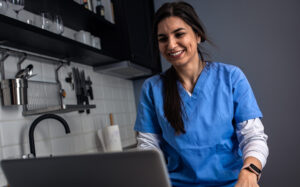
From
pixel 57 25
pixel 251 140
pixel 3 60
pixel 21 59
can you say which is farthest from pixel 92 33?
pixel 251 140

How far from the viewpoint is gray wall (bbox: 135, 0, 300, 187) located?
7.90ft

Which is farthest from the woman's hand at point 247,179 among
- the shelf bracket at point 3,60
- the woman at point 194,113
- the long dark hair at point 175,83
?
the shelf bracket at point 3,60

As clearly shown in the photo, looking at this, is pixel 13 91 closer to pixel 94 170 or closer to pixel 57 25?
pixel 57 25

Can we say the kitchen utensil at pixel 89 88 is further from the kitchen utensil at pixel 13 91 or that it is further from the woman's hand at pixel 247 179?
the woman's hand at pixel 247 179

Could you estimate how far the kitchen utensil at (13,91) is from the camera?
4.20ft

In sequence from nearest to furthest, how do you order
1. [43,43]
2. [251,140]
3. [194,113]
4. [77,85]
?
[251,140], [194,113], [43,43], [77,85]

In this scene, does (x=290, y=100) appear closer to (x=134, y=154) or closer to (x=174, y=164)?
(x=174, y=164)

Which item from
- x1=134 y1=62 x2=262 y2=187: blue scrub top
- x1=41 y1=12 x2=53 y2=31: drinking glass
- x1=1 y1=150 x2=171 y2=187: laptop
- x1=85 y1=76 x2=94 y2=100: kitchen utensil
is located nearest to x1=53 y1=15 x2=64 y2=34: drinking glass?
x1=41 y1=12 x2=53 y2=31: drinking glass

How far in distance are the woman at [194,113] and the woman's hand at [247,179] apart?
5.2 inches

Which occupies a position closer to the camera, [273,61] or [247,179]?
[247,179]

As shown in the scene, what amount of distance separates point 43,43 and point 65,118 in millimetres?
475

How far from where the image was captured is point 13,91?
129cm

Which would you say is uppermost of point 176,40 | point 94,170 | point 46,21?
point 46,21

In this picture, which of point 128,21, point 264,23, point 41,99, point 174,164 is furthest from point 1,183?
point 264,23
